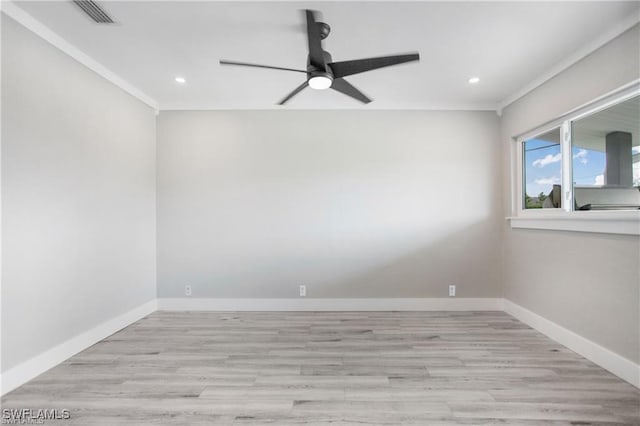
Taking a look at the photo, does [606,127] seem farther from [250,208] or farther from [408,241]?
[250,208]

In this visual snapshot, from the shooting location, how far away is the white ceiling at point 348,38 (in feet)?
5.99

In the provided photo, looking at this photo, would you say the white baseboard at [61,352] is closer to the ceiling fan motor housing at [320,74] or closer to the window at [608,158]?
the ceiling fan motor housing at [320,74]

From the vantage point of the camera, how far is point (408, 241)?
337cm

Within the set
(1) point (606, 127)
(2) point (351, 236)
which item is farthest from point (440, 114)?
(2) point (351, 236)

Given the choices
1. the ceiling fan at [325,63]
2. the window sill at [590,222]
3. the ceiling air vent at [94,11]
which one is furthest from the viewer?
the window sill at [590,222]

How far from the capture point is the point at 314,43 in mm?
1628

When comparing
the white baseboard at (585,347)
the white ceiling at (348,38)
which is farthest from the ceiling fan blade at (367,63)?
the white baseboard at (585,347)

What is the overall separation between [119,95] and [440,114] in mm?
3523

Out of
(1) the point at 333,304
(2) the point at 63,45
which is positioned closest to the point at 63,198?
(2) the point at 63,45

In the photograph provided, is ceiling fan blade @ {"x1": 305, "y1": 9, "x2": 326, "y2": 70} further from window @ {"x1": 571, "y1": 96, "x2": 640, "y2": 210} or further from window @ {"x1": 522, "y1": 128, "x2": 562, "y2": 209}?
window @ {"x1": 522, "y1": 128, "x2": 562, "y2": 209}

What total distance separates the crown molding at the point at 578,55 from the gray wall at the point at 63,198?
13.4ft

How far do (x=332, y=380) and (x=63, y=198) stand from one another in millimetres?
2509

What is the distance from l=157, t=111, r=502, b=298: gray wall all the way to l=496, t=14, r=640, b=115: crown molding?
46 centimetres

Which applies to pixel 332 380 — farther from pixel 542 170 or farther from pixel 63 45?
pixel 63 45
